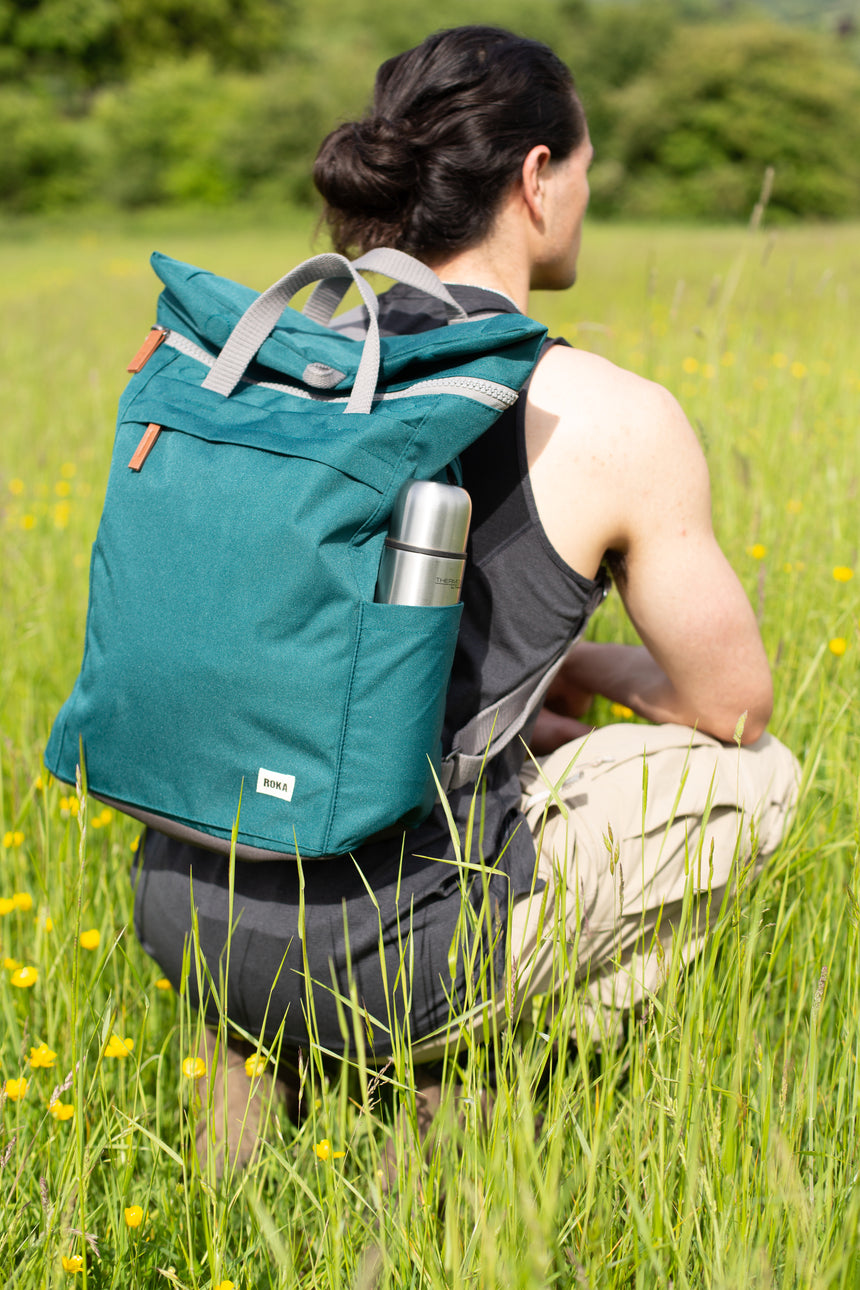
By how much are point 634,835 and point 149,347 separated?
1037 mm

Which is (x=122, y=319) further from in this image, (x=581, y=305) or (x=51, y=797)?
(x=51, y=797)

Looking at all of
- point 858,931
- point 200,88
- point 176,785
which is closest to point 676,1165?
point 858,931

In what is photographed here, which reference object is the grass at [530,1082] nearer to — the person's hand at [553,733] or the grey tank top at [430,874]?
the grey tank top at [430,874]

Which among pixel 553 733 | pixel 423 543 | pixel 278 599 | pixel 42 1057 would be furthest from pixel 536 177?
pixel 42 1057

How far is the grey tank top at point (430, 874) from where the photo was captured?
1.33m

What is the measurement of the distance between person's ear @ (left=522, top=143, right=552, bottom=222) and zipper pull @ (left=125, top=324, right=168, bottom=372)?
629 mm

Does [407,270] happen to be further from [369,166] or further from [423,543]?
[423,543]

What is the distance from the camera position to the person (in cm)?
134

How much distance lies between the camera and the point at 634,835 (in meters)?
1.48

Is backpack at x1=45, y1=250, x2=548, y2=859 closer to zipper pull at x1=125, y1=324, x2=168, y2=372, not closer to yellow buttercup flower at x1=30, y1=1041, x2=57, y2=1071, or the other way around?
zipper pull at x1=125, y1=324, x2=168, y2=372

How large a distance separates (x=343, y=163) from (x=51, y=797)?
3.88 ft

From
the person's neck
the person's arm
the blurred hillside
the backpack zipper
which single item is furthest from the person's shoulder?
the blurred hillside

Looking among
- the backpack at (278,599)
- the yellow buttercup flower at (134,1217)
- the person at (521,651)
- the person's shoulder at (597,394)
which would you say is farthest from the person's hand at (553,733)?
the yellow buttercup flower at (134,1217)

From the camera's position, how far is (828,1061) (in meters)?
1.33
